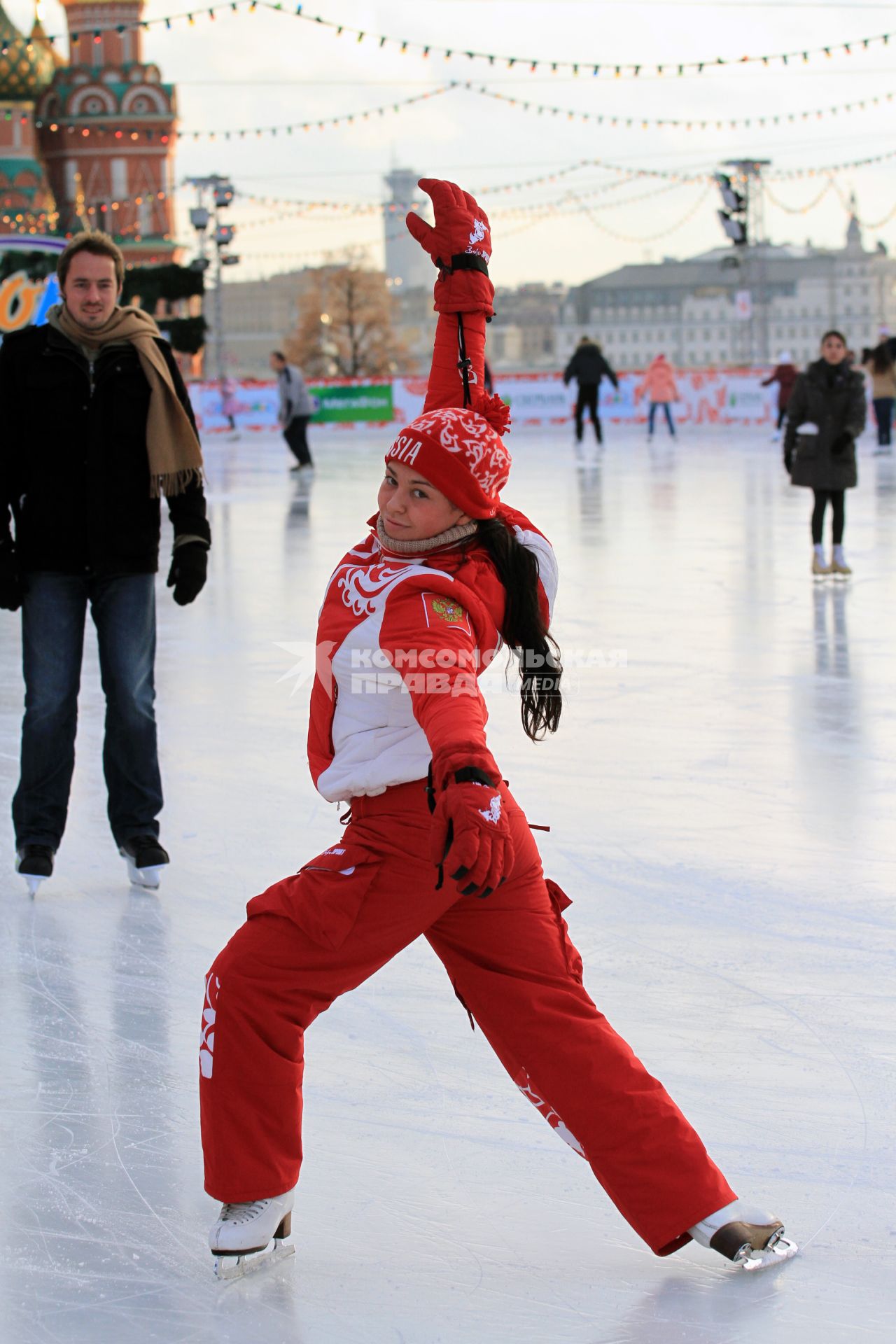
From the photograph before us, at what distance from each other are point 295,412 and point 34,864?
1367cm

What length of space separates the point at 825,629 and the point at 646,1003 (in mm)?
4033

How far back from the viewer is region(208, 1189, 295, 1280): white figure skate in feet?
6.06

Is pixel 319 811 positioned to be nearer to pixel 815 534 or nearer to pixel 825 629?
pixel 825 629

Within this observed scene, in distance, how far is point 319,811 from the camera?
3.98 m

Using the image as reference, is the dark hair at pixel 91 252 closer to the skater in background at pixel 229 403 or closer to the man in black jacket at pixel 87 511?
the man in black jacket at pixel 87 511

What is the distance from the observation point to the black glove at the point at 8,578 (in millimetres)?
3293

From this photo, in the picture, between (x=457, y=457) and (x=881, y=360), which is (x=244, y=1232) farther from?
(x=881, y=360)

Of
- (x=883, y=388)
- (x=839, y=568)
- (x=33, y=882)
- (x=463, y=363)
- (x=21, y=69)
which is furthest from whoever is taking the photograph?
(x=21, y=69)

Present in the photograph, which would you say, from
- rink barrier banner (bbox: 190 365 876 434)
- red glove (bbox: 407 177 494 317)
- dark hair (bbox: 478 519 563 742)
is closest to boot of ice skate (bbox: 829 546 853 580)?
red glove (bbox: 407 177 494 317)

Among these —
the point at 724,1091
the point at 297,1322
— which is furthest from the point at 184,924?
the point at 297,1322

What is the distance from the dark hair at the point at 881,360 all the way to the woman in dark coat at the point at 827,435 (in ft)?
30.6

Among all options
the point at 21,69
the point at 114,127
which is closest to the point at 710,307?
the point at 114,127

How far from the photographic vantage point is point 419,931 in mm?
1836

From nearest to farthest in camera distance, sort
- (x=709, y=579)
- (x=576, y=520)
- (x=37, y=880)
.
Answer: (x=37, y=880) → (x=709, y=579) → (x=576, y=520)
